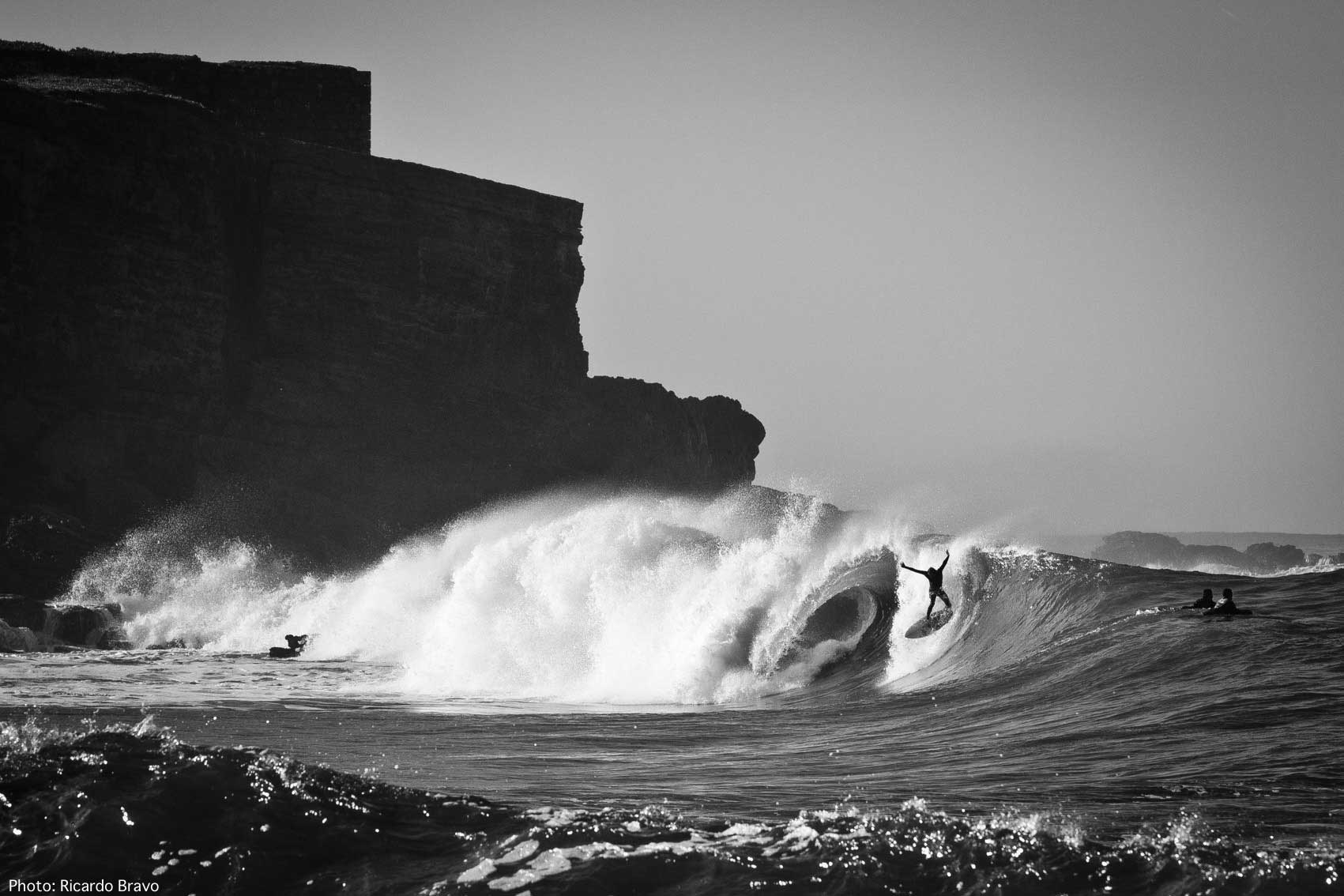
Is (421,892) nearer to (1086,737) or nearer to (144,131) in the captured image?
(1086,737)

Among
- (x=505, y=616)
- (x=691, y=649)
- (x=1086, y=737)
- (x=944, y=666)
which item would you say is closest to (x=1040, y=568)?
(x=944, y=666)

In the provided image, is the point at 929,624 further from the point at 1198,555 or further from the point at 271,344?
the point at 1198,555

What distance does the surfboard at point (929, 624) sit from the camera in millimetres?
17969

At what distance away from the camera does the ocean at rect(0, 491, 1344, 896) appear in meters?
6.91

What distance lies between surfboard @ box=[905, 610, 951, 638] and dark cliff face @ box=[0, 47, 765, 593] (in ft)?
94.0

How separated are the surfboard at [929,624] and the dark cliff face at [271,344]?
28662mm

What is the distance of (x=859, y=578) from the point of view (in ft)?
67.4

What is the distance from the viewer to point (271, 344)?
46000mm

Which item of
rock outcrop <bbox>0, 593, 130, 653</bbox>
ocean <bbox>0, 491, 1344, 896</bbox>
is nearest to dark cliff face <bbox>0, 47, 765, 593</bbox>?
rock outcrop <bbox>0, 593, 130, 653</bbox>

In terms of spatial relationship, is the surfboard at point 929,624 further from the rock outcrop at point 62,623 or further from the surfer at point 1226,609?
the rock outcrop at point 62,623

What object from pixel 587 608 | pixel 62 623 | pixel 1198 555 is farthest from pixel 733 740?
pixel 1198 555

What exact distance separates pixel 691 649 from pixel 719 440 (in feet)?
123

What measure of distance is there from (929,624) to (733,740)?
264 inches

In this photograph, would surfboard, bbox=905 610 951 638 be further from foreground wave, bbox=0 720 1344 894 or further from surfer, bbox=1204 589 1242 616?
foreground wave, bbox=0 720 1344 894
